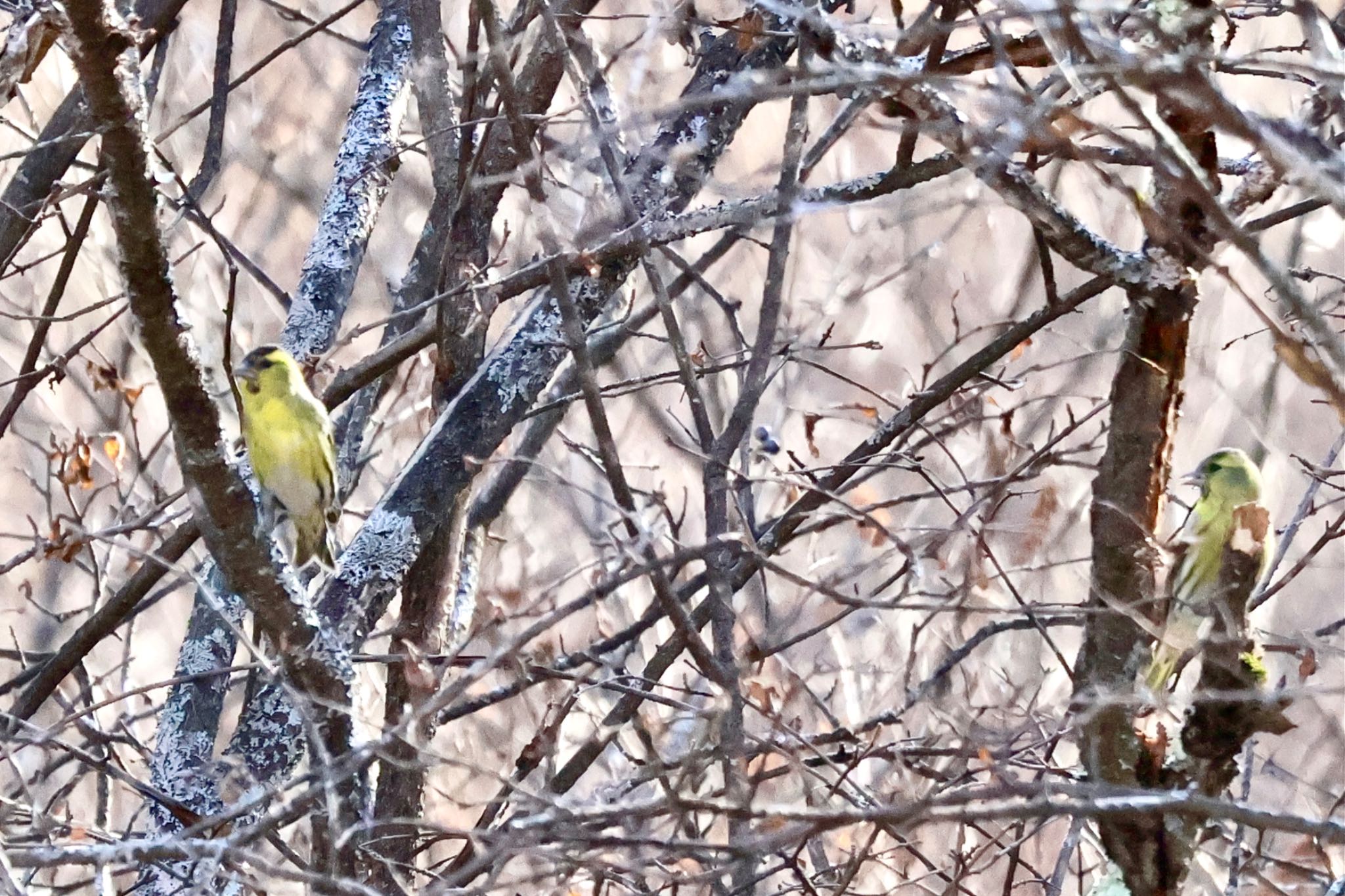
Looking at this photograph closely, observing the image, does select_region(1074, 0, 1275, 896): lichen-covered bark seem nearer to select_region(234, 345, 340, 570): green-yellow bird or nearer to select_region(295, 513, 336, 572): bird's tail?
select_region(234, 345, 340, 570): green-yellow bird

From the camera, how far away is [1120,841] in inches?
109

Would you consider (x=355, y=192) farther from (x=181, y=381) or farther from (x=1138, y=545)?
(x=1138, y=545)

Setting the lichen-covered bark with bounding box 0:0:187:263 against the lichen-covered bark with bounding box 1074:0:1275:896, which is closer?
the lichen-covered bark with bounding box 1074:0:1275:896

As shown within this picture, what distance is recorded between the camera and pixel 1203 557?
3328 mm

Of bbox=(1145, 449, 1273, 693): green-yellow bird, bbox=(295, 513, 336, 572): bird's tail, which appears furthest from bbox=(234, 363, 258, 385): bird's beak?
bbox=(1145, 449, 1273, 693): green-yellow bird

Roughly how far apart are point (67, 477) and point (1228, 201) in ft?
10.6

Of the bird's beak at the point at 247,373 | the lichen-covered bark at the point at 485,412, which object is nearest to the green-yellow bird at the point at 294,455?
the bird's beak at the point at 247,373

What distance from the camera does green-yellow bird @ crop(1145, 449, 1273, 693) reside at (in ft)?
9.32

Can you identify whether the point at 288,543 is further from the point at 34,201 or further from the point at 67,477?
the point at 34,201

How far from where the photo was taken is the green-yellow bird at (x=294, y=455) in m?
4.78

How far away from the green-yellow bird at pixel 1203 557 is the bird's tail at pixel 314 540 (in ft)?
8.76

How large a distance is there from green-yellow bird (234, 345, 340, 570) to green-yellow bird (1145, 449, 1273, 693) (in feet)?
8.55

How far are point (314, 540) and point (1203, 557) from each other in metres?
2.89

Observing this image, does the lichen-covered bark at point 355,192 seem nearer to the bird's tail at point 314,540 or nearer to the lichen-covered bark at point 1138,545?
the bird's tail at point 314,540
